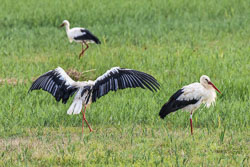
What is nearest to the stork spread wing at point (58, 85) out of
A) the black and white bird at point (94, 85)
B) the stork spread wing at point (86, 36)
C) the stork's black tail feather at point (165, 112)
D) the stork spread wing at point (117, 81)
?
the black and white bird at point (94, 85)

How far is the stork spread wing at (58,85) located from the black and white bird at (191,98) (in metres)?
1.38

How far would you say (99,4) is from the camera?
19.5m

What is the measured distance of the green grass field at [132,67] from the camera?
21.1ft

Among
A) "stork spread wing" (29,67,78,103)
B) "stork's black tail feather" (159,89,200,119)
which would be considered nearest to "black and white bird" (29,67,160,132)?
"stork spread wing" (29,67,78,103)

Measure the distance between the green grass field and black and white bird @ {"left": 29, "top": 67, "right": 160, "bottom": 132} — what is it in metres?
0.49

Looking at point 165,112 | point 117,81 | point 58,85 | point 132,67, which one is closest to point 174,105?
point 165,112

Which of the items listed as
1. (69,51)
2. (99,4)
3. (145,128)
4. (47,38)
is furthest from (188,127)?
(99,4)

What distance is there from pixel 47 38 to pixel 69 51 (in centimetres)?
149

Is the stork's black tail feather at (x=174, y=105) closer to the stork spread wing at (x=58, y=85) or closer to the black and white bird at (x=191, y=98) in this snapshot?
the black and white bird at (x=191, y=98)

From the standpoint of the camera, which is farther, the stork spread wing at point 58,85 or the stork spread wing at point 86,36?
the stork spread wing at point 86,36

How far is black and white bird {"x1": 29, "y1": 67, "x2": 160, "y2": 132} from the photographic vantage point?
23.8ft

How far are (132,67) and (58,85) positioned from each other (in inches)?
159

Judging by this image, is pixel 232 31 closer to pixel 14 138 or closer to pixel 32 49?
pixel 32 49

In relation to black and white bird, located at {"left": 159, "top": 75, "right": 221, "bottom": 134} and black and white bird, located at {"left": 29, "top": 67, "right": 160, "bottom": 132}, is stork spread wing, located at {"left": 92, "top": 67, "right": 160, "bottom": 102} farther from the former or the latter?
black and white bird, located at {"left": 159, "top": 75, "right": 221, "bottom": 134}
